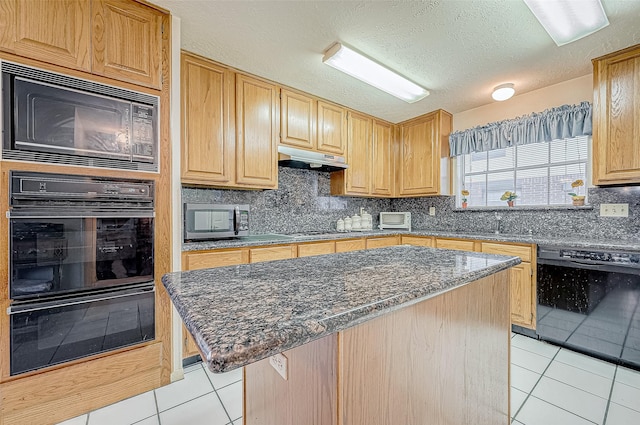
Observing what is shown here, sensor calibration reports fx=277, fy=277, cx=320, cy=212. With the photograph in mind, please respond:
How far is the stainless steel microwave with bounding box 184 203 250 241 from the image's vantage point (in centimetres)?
234

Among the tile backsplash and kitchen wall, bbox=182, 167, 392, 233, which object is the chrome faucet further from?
kitchen wall, bbox=182, 167, 392, 233

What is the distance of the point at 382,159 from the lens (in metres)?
3.88

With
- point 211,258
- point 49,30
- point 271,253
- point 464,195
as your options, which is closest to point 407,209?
point 464,195

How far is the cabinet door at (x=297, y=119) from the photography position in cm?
290

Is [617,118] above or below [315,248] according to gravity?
above

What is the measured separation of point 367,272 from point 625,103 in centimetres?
285

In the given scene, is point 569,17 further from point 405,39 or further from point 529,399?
point 529,399

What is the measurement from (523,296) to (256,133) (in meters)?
2.90

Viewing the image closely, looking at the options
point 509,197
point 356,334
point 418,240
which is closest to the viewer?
point 356,334

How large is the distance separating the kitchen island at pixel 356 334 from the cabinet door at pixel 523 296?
1.64 m

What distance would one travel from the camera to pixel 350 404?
0.64 metres

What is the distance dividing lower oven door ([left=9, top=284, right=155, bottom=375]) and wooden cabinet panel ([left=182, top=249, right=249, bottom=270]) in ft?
0.99

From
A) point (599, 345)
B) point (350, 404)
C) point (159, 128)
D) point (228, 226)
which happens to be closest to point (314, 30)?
point (159, 128)

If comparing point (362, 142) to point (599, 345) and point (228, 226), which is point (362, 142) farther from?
point (599, 345)
